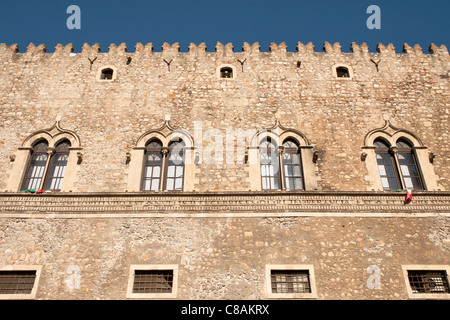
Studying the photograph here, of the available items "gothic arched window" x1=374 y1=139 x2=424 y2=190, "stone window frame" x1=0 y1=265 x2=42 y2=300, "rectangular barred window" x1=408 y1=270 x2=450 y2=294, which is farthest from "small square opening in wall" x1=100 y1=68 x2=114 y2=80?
"rectangular barred window" x1=408 y1=270 x2=450 y2=294

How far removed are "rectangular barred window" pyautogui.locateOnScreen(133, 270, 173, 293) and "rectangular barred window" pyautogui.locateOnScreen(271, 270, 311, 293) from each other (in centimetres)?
223

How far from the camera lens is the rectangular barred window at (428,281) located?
8641mm

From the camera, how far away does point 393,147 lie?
10.7 meters

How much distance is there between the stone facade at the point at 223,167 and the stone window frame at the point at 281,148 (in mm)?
36

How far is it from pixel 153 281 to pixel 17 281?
9.60 feet

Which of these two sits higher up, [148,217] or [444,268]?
[148,217]

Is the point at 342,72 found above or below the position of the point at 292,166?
above

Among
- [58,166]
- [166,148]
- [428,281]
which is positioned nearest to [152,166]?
[166,148]

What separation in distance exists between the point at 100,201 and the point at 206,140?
10.2 feet

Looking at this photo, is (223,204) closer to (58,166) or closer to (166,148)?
(166,148)

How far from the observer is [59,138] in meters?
11.0

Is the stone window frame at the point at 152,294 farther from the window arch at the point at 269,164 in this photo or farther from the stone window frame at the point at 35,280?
the window arch at the point at 269,164
